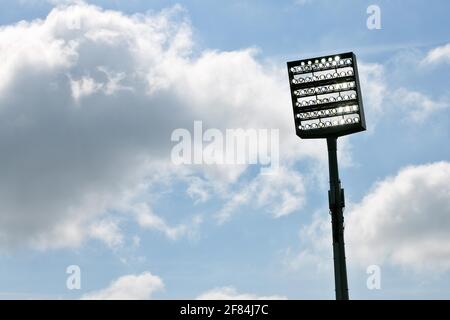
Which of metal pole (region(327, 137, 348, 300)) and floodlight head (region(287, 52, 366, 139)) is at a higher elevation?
floodlight head (region(287, 52, 366, 139))

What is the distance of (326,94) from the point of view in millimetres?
37625

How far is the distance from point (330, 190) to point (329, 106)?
4.33m

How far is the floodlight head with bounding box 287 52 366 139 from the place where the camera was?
37.2 m

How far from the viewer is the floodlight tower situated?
3712 cm

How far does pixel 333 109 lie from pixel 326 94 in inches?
33.8

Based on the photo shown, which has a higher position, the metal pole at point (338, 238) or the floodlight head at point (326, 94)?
the floodlight head at point (326, 94)

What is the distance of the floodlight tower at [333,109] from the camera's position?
122 ft
